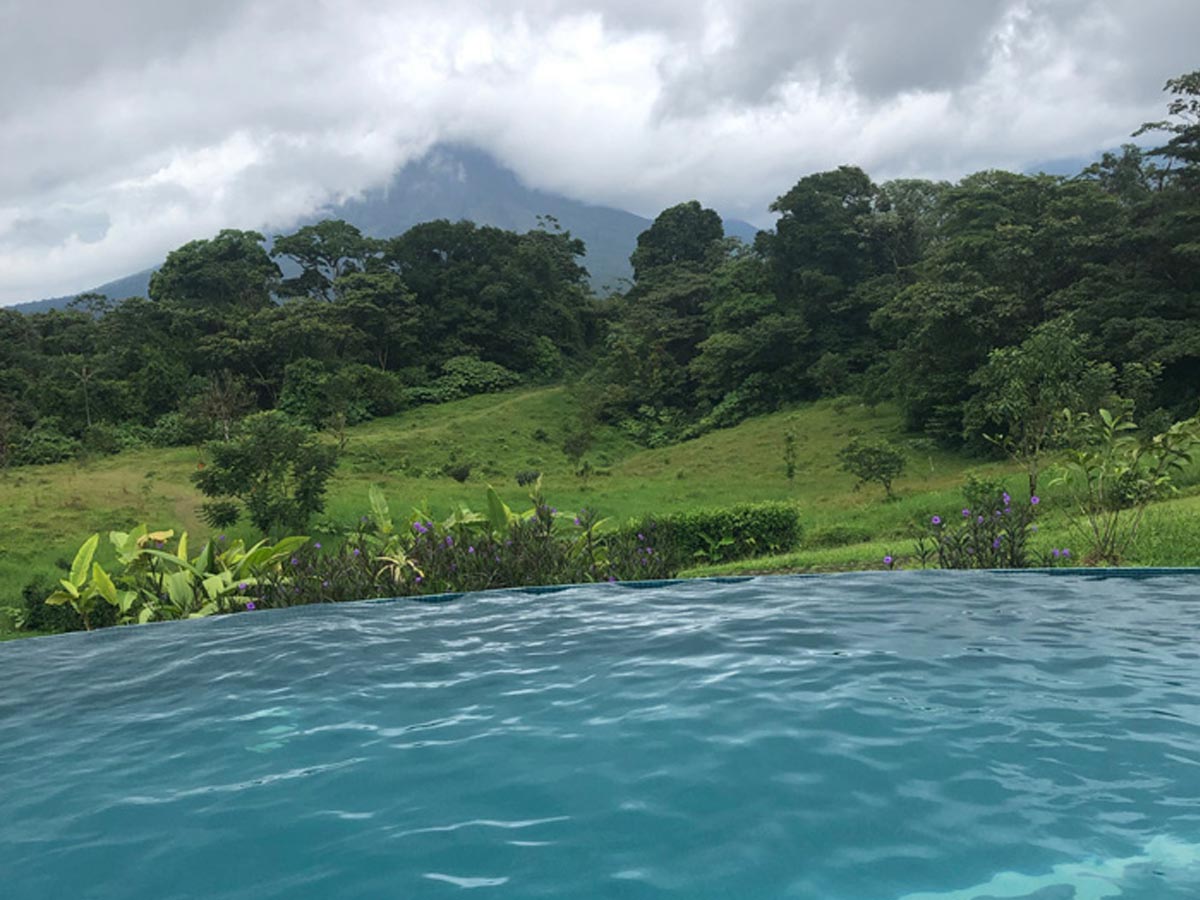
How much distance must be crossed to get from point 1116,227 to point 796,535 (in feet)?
69.1

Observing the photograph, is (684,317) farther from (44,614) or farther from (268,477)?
(44,614)

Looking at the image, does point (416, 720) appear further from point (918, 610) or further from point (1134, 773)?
point (918, 610)

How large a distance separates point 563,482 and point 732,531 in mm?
13484

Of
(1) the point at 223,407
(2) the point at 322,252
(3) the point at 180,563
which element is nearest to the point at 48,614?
(3) the point at 180,563

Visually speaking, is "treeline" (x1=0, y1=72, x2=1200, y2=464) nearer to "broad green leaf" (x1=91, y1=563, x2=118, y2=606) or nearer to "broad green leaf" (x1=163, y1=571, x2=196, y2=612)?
"broad green leaf" (x1=163, y1=571, x2=196, y2=612)

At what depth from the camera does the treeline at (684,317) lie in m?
26.4

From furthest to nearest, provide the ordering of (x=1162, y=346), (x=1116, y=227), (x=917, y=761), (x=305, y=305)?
(x=305, y=305) → (x=1116, y=227) → (x=1162, y=346) → (x=917, y=761)

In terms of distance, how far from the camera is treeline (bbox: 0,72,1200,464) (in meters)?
26.4

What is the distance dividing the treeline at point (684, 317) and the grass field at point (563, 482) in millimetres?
2157

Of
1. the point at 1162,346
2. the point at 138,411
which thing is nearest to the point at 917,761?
the point at 1162,346

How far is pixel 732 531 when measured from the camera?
13.2m

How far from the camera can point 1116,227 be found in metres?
27.2

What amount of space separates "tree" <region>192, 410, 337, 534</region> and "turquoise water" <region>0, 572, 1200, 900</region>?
915 centimetres

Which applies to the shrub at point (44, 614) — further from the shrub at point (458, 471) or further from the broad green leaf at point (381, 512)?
the shrub at point (458, 471)
